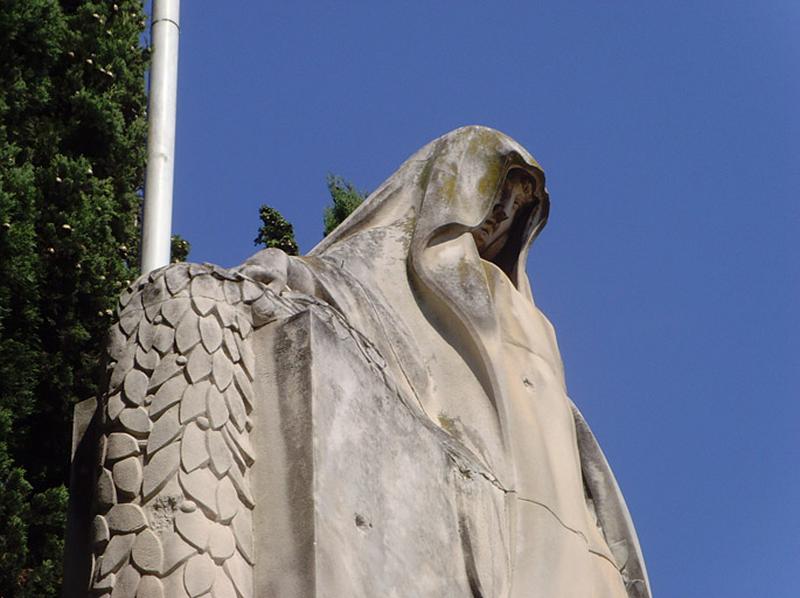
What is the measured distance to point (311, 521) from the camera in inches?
200

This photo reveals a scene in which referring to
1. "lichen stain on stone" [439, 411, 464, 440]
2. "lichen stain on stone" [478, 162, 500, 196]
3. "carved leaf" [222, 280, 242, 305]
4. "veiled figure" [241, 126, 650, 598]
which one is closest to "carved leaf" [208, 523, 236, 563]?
"carved leaf" [222, 280, 242, 305]

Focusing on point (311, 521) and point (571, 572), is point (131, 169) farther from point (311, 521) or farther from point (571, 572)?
point (311, 521)

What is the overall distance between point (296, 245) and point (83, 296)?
3.45 metres

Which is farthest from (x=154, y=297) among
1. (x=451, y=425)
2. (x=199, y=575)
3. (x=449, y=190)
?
(x=449, y=190)

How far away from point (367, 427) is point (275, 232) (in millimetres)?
7864

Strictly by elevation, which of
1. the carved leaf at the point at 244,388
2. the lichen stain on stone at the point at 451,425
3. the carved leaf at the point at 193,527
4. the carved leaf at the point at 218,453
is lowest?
the carved leaf at the point at 193,527

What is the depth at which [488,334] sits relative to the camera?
6.63m

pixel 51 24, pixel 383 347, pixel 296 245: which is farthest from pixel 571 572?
pixel 296 245

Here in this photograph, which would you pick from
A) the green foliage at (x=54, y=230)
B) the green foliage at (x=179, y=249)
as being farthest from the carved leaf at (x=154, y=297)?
the green foliage at (x=179, y=249)

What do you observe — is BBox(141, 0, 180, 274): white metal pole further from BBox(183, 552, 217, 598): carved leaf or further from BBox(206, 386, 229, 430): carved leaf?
BBox(183, 552, 217, 598): carved leaf

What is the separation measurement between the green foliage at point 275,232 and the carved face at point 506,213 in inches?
229

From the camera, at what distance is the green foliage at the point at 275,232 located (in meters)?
13.2

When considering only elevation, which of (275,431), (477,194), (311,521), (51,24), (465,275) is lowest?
(311,521)

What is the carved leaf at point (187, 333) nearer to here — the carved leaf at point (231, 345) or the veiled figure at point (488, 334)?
the carved leaf at point (231, 345)
